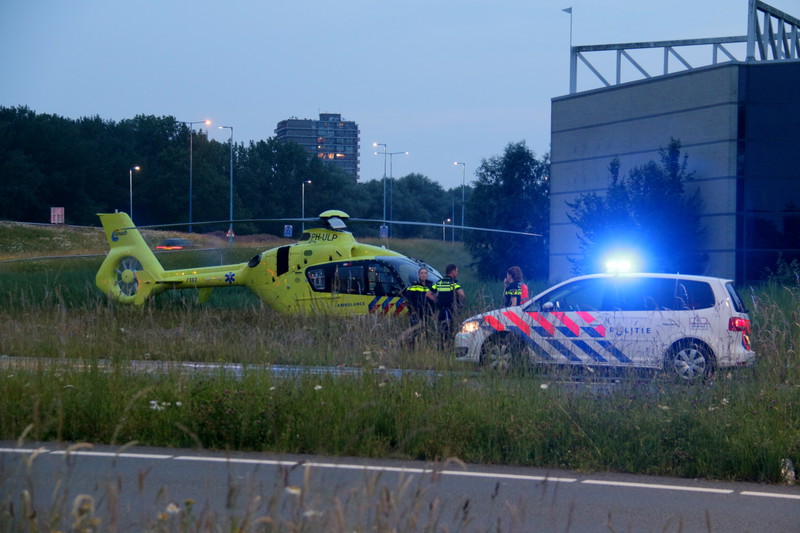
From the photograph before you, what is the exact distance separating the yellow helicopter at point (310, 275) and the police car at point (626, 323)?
17.1ft

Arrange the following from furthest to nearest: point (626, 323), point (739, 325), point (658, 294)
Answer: point (658, 294) < point (626, 323) < point (739, 325)

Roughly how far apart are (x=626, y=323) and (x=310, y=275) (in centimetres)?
1034

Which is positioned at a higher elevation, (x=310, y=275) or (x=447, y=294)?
(x=310, y=275)

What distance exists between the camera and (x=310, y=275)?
22.0 m

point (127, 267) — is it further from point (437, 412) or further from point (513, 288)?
point (437, 412)

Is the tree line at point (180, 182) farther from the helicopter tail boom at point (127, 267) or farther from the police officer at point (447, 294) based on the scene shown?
the police officer at point (447, 294)

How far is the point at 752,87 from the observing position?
110 feet

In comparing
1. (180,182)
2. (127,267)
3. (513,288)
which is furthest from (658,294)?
(180,182)

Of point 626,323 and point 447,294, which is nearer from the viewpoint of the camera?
point 626,323

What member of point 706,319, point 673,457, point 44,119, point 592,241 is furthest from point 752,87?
point 44,119

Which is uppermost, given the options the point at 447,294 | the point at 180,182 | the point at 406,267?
the point at 180,182

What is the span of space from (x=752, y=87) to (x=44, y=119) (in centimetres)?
6367

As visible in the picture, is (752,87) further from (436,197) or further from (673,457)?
(436,197)

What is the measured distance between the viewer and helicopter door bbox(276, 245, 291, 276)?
22297 millimetres
